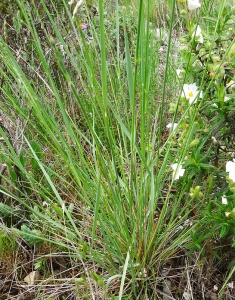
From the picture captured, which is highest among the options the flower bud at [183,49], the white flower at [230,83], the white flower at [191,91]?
the flower bud at [183,49]

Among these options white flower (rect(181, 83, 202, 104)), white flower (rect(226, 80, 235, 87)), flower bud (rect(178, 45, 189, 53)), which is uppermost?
flower bud (rect(178, 45, 189, 53))

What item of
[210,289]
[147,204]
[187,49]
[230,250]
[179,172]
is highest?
[187,49]

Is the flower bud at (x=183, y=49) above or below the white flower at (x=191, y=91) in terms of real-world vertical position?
above

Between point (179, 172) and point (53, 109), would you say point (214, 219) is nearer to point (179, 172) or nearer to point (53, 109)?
point (179, 172)

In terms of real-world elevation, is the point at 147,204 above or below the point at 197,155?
below

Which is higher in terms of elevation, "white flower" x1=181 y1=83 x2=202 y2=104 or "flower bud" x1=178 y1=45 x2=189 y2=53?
"flower bud" x1=178 y1=45 x2=189 y2=53

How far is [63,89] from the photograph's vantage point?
74.7 inches

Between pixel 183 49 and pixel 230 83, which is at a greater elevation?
pixel 183 49

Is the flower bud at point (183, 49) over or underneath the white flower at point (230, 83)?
over

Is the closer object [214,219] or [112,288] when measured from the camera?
[214,219]

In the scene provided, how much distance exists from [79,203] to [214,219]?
55 cm

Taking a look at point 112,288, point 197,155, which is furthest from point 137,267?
point 197,155

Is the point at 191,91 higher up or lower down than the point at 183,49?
lower down

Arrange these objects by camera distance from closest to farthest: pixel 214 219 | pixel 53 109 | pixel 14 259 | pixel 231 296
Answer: pixel 214 219, pixel 231 296, pixel 14 259, pixel 53 109
